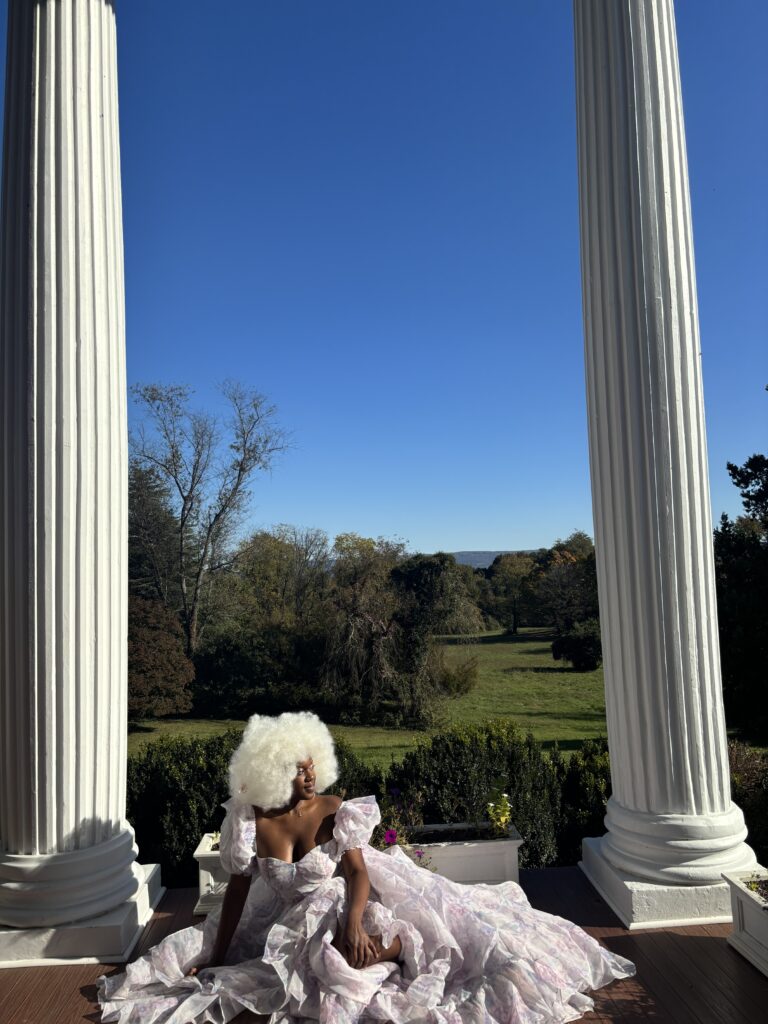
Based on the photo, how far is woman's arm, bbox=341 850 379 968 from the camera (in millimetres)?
3145

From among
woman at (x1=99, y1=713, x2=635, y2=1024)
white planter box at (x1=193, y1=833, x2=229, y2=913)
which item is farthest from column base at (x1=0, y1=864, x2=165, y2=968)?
white planter box at (x1=193, y1=833, x2=229, y2=913)

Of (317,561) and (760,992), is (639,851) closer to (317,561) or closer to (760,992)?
(760,992)

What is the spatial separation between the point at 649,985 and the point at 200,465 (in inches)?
483

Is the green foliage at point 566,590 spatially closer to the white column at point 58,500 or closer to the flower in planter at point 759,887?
the flower in planter at point 759,887

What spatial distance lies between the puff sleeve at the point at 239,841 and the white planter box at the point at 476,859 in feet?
5.45

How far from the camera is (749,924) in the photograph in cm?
361

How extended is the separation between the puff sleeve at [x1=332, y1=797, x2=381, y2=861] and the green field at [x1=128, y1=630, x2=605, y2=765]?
9.79 metres

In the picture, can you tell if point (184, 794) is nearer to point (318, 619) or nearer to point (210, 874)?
point (210, 874)

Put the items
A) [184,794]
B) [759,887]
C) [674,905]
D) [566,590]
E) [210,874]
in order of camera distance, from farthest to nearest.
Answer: [566,590] → [184,794] → [210,874] → [674,905] → [759,887]

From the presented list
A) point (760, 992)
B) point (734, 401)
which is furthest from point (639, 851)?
point (734, 401)

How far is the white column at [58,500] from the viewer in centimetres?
385

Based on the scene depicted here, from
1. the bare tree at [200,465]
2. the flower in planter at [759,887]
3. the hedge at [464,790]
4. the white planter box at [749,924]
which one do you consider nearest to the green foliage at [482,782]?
the hedge at [464,790]

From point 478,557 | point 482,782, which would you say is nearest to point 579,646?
point 478,557

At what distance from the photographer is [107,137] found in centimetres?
425
